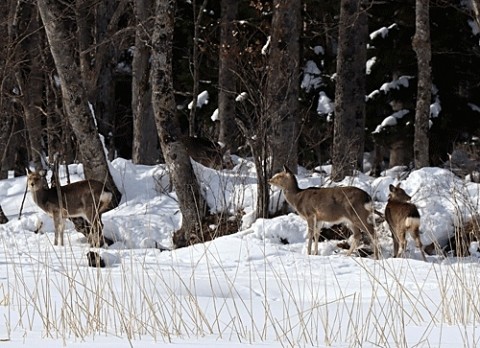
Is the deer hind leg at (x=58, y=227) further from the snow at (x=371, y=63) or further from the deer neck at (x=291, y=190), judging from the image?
the snow at (x=371, y=63)

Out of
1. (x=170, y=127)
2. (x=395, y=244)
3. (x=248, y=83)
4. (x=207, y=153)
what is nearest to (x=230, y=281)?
(x=395, y=244)

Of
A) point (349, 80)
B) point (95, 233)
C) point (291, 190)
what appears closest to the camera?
point (95, 233)

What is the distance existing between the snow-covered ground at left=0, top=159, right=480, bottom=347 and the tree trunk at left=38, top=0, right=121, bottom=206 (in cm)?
110

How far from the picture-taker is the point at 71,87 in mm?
14188

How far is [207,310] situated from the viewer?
7535mm

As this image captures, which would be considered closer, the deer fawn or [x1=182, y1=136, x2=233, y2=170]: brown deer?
the deer fawn

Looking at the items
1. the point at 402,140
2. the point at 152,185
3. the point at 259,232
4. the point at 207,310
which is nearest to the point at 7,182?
the point at 152,185

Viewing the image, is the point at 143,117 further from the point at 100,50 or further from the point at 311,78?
the point at 311,78

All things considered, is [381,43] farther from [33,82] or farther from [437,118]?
[33,82]

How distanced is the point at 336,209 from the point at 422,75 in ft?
15.3

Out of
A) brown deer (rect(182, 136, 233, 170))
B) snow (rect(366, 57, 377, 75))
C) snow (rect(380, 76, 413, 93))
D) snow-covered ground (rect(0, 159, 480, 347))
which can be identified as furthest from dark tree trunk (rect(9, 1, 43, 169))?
snow (rect(380, 76, 413, 93))

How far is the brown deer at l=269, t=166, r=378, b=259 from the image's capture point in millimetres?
12812

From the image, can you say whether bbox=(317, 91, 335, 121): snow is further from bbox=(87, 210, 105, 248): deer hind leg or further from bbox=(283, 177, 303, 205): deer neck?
bbox=(87, 210, 105, 248): deer hind leg

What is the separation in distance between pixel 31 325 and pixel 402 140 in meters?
17.3
